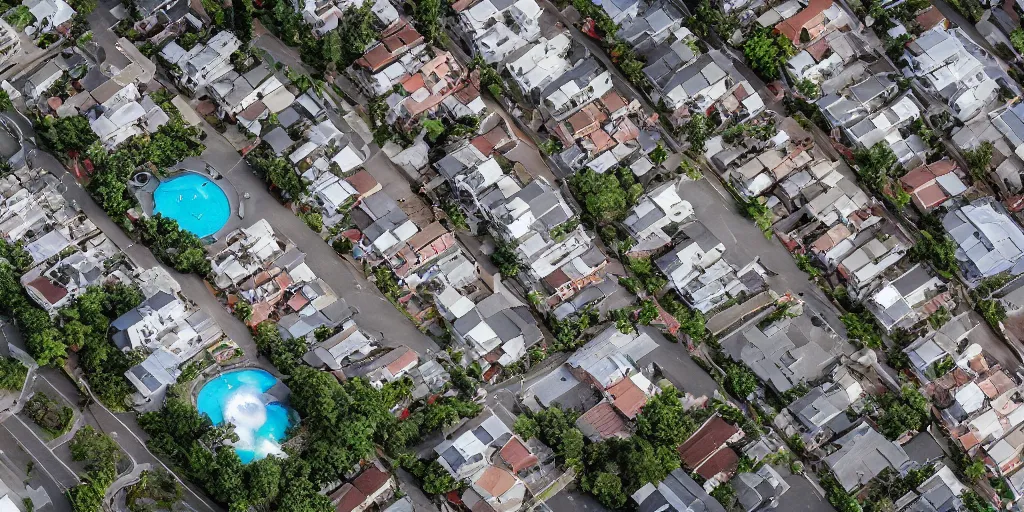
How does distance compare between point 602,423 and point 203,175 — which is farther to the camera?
point 203,175

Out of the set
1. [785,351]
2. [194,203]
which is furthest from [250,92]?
[785,351]

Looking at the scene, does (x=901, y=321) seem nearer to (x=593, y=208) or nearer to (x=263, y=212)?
(x=593, y=208)

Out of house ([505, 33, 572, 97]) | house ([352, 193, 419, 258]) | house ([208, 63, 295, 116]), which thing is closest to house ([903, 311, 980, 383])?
house ([505, 33, 572, 97])

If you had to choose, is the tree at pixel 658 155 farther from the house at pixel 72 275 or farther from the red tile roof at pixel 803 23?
the house at pixel 72 275

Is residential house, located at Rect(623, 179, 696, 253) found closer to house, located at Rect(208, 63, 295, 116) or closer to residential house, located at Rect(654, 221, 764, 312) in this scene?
residential house, located at Rect(654, 221, 764, 312)

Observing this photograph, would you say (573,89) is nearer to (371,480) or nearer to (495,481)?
(495,481)

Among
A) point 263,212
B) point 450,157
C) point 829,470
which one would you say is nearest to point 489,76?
point 450,157
